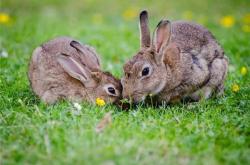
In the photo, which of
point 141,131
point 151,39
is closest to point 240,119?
point 141,131

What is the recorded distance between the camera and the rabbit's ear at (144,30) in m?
7.08

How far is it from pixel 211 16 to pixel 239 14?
823 mm

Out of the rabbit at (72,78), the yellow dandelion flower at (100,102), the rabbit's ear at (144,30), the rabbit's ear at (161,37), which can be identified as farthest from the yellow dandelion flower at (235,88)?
the yellow dandelion flower at (100,102)

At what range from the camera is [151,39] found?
7.14 m

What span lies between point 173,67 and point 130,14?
765 cm

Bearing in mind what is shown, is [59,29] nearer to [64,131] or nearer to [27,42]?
[27,42]

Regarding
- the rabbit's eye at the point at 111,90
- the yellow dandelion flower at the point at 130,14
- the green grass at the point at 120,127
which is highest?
the yellow dandelion flower at the point at 130,14

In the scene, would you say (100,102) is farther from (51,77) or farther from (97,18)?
(97,18)

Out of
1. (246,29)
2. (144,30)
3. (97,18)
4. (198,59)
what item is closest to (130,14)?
(97,18)

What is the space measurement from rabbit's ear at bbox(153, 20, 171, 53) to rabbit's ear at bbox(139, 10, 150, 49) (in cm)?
17

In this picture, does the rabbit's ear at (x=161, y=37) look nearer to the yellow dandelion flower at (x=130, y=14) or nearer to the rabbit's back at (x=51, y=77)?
the rabbit's back at (x=51, y=77)

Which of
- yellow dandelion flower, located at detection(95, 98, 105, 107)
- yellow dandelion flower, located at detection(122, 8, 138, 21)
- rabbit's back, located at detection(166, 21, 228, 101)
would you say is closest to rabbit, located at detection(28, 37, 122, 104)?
yellow dandelion flower, located at detection(95, 98, 105, 107)

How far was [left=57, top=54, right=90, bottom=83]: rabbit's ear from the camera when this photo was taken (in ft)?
23.8

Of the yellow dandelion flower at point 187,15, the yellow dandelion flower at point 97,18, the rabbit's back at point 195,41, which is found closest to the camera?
the rabbit's back at point 195,41
